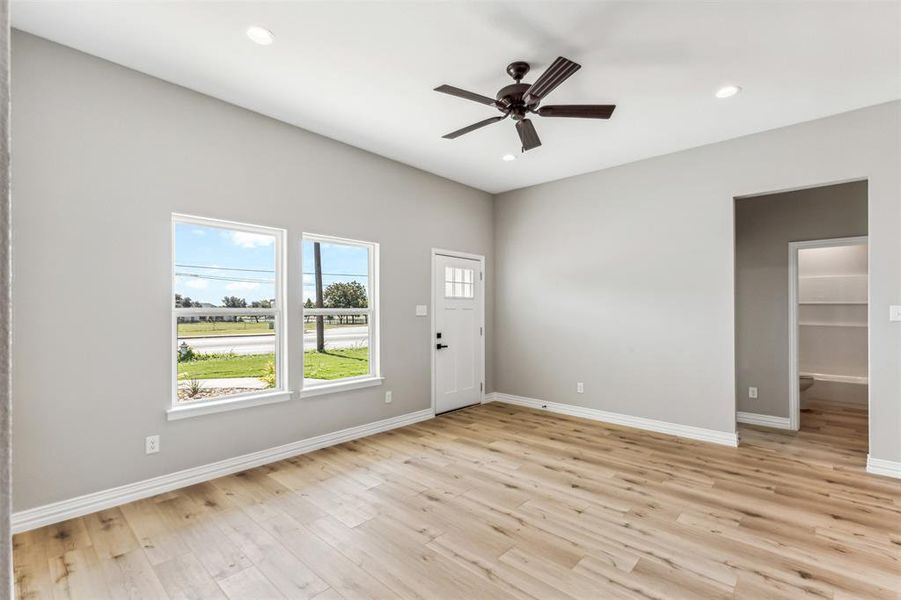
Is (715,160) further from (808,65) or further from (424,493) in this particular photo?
(424,493)

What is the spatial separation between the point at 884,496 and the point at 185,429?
5.19 m

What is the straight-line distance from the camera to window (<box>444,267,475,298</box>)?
5.53 metres

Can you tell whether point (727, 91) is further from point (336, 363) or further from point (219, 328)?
point (219, 328)

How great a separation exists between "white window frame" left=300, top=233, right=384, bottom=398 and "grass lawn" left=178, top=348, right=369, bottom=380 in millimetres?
81

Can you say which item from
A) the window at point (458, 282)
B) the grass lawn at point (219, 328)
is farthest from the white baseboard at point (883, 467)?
the grass lawn at point (219, 328)

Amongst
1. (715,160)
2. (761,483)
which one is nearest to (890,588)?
(761,483)

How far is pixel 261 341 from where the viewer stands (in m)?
3.78

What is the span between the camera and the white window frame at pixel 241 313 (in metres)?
3.20

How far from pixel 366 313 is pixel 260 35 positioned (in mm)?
2685

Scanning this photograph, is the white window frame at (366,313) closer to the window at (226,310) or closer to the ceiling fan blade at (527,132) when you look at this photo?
the window at (226,310)

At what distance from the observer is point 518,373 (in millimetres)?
5902

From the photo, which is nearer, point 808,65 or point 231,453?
point 808,65

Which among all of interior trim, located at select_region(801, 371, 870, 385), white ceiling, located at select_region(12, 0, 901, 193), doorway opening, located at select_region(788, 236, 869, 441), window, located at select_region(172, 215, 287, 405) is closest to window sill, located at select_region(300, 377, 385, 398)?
window, located at select_region(172, 215, 287, 405)

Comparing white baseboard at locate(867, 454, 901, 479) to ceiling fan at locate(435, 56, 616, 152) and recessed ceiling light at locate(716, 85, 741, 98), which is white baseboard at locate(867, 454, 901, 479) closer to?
recessed ceiling light at locate(716, 85, 741, 98)
